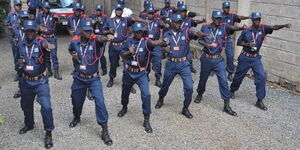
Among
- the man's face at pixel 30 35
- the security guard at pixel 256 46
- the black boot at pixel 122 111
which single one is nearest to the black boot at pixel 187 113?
the black boot at pixel 122 111

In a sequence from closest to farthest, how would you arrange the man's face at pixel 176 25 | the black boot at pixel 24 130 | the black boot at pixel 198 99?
the black boot at pixel 24 130, the man's face at pixel 176 25, the black boot at pixel 198 99

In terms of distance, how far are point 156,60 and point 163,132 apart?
10.7ft

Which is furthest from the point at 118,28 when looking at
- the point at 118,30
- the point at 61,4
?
the point at 61,4

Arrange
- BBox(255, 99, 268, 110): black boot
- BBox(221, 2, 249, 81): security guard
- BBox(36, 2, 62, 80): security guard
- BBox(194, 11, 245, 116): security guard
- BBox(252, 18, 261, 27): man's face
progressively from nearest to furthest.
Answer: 1. BBox(194, 11, 245, 116): security guard
2. BBox(252, 18, 261, 27): man's face
3. BBox(255, 99, 268, 110): black boot
4. BBox(221, 2, 249, 81): security guard
5. BBox(36, 2, 62, 80): security guard

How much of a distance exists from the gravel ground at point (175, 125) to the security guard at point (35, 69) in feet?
2.20

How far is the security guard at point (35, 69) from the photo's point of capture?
6.43 meters

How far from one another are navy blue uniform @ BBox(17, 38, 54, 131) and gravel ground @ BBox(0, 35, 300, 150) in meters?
0.73

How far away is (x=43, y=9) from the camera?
1073cm

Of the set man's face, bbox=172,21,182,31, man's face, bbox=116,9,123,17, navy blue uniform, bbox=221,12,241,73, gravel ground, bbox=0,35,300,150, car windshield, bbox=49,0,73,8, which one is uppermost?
car windshield, bbox=49,0,73,8

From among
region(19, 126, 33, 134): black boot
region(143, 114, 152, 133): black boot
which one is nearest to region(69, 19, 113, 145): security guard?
region(143, 114, 152, 133): black boot

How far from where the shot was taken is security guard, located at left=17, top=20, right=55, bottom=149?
643 cm

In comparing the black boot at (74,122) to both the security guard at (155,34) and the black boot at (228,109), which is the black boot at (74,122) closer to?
the security guard at (155,34)

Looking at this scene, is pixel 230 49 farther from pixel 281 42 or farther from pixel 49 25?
pixel 49 25

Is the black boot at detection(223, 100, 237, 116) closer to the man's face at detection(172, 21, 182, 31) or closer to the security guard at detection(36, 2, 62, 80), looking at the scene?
the man's face at detection(172, 21, 182, 31)
